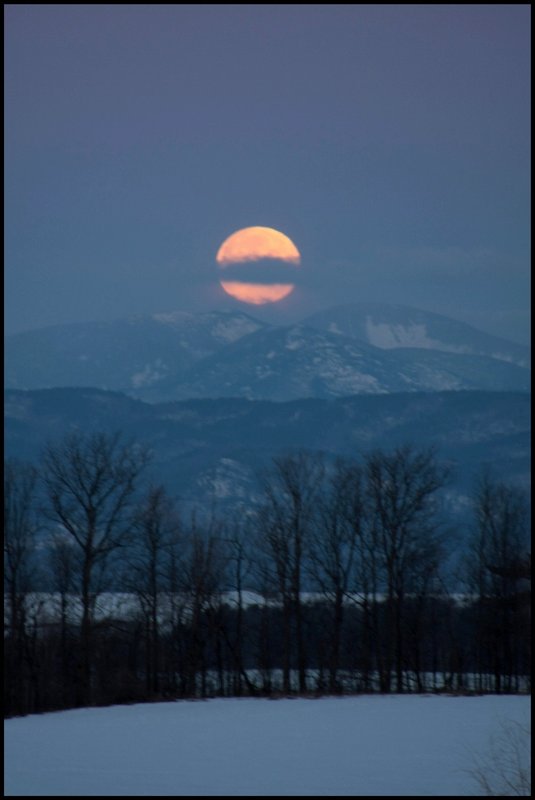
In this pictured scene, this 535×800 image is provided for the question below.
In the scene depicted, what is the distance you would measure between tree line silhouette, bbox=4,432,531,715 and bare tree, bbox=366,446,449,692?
86mm

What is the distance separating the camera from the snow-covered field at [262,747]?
1706cm

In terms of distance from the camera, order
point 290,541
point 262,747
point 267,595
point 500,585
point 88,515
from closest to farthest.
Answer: point 262,747 < point 88,515 < point 267,595 < point 290,541 < point 500,585

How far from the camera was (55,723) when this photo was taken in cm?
2495

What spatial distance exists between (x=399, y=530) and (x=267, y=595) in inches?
240

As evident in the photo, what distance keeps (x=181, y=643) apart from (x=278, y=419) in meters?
155

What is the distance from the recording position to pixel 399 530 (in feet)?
148

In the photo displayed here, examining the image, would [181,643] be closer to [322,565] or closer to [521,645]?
[322,565]

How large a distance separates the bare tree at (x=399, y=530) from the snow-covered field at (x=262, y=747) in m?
13.3

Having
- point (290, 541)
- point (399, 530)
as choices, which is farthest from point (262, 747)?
point (399, 530)

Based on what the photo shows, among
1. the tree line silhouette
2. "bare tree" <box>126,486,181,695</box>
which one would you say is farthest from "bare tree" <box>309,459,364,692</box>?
"bare tree" <box>126,486,181,695</box>

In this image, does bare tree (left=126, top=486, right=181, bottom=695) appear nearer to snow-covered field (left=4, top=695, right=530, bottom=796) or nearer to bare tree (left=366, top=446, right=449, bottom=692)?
bare tree (left=366, top=446, right=449, bottom=692)

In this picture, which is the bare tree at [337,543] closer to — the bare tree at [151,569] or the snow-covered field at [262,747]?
the bare tree at [151,569]

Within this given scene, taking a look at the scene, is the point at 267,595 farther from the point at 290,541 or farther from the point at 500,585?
the point at 500,585

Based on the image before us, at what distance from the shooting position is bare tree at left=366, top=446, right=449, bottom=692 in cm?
4303
